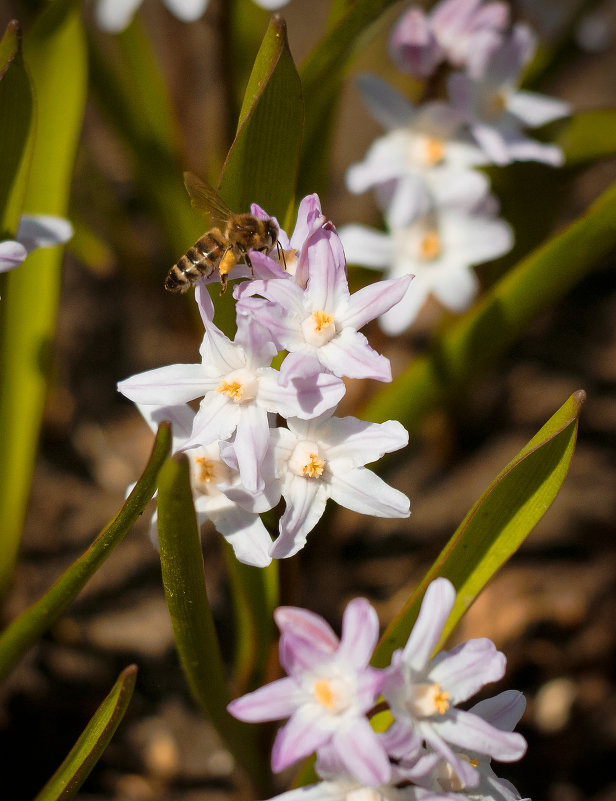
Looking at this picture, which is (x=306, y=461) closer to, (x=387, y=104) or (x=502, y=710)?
(x=502, y=710)

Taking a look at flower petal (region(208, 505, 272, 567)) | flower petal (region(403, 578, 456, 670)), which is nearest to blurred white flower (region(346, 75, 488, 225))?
flower petal (region(208, 505, 272, 567))

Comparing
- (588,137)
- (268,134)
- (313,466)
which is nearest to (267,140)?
(268,134)

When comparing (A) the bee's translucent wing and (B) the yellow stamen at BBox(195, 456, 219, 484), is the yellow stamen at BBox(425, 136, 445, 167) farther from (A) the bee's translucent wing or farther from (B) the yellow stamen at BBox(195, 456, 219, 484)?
(B) the yellow stamen at BBox(195, 456, 219, 484)

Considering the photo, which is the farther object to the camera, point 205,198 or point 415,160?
point 415,160

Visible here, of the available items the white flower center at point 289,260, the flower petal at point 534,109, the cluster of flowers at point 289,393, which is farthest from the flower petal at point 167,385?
the flower petal at point 534,109

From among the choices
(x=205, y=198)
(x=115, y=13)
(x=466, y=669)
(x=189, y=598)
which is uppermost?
(x=115, y=13)

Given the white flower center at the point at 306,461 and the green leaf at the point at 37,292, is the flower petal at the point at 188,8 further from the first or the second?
the white flower center at the point at 306,461
